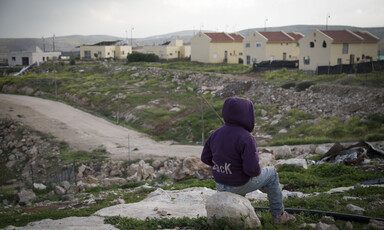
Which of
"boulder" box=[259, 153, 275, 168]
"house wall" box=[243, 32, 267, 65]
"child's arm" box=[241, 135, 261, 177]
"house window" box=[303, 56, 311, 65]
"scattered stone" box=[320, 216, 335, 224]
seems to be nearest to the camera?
"child's arm" box=[241, 135, 261, 177]

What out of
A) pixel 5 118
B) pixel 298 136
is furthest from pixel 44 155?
pixel 298 136

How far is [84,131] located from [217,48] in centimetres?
3401

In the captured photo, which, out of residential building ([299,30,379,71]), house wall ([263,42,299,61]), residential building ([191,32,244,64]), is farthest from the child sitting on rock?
residential building ([191,32,244,64])

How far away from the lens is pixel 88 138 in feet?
91.2

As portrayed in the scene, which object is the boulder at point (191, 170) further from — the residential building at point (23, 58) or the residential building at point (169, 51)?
the residential building at point (23, 58)

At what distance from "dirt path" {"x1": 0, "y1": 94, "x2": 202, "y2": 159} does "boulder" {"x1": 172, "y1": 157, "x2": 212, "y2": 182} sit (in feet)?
25.7

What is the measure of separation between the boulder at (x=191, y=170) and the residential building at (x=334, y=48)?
99.7ft

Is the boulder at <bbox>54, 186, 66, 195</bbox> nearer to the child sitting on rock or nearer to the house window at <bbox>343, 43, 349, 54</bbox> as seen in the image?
the child sitting on rock

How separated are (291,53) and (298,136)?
31362 millimetres

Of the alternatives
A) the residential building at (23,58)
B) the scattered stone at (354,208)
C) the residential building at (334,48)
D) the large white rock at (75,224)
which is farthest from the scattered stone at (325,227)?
the residential building at (23,58)

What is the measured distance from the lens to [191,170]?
45.2 ft

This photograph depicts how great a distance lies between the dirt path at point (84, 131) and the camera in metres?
23.8

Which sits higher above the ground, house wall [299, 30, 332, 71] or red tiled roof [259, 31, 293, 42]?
red tiled roof [259, 31, 293, 42]

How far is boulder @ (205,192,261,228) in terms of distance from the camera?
216 inches
